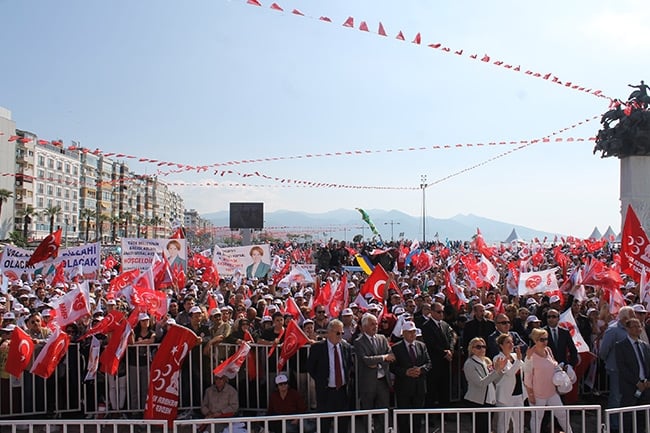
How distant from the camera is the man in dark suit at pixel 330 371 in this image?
7.13 m

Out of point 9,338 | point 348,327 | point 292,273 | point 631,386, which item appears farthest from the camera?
point 292,273

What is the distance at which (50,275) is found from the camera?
54.2 feet

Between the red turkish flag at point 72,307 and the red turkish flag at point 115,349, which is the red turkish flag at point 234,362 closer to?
the red turkish flag at point 115,349

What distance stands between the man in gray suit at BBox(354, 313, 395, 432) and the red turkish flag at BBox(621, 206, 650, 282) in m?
6.61

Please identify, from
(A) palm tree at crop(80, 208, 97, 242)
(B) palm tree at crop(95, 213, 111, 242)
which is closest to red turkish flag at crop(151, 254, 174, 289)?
(A) palm tree at crop(80, 208, 97, 242)

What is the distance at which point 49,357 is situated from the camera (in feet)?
24.8

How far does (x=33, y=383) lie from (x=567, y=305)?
9617 mm

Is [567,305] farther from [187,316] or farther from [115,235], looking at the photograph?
[115,235]

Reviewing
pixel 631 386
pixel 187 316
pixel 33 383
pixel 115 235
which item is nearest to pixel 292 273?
pixel 187 316

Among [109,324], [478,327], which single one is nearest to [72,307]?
[109,324]

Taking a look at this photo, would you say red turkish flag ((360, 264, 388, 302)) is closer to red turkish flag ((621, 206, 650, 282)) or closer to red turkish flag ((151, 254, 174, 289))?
red turkish flag ((621, 206, 650, 282))

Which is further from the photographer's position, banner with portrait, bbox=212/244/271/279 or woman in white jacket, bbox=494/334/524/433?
banner with portrait, bbox=212/244/271/279

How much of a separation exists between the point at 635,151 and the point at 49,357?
31859 mm

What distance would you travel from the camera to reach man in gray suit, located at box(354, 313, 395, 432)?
7.10 metres
